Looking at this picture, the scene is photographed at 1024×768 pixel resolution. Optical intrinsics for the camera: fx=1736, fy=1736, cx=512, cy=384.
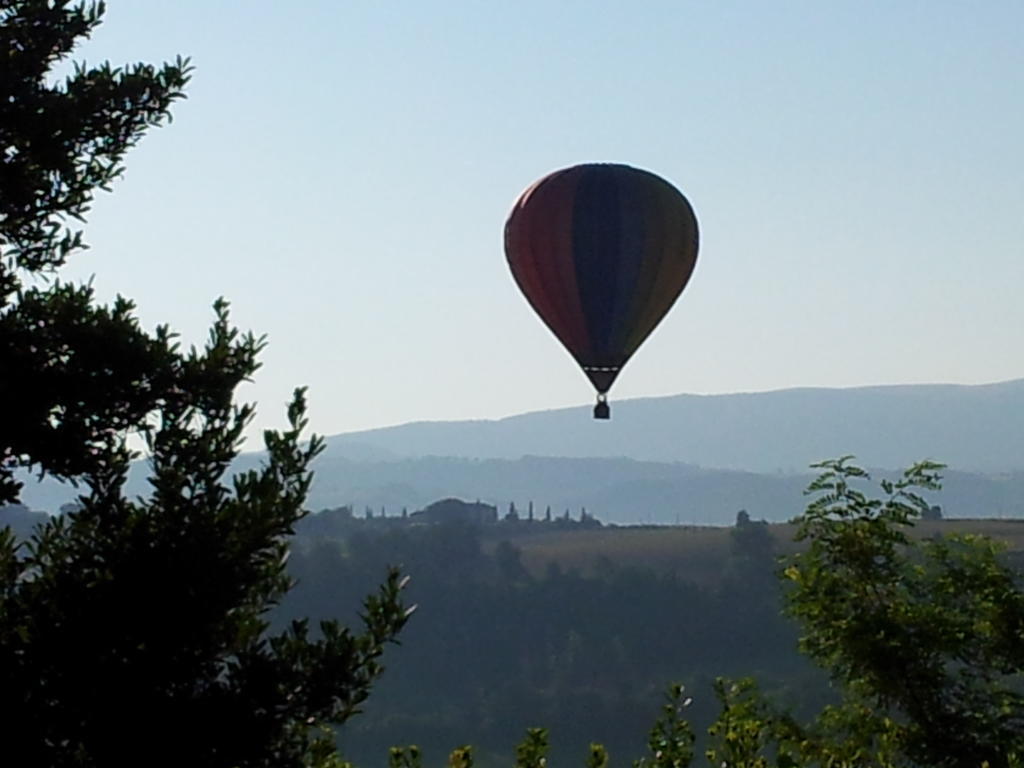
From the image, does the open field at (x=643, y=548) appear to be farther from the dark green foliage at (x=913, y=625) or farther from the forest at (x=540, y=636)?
the dark green foliage at (x=913, y=625)

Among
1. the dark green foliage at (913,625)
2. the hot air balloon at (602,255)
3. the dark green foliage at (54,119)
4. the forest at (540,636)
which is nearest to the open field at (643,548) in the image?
the forest at (540,636)

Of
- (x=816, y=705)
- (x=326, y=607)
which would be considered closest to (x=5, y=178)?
(x=816, y=705)

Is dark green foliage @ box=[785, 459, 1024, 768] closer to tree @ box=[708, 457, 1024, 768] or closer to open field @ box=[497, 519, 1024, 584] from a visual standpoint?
tree @ box=[708, 457, 1024, 768]

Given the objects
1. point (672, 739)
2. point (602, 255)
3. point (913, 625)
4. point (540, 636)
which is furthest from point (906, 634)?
point (540, 636)

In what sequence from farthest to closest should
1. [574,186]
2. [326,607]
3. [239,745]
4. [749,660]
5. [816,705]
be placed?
[326,607]
[749,660]
[816,705]
[574,186]
[239,745]

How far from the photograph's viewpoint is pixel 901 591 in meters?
17.9

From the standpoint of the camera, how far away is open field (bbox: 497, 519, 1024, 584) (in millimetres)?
160875

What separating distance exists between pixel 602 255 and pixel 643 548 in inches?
5797

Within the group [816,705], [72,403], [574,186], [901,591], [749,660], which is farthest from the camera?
[749,660]

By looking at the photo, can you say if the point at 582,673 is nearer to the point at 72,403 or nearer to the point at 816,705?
the point at 816,705

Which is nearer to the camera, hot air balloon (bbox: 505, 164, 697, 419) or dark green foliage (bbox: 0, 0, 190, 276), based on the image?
dark green foliage (bbox: 0, 0, 190, 276)

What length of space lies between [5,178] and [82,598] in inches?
106

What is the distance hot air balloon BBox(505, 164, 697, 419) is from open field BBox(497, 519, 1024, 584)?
125 m

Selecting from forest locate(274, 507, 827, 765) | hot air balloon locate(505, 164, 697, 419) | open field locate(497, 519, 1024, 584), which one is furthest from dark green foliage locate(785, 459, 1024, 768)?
open field locate(497, 519, 1024, 584)
